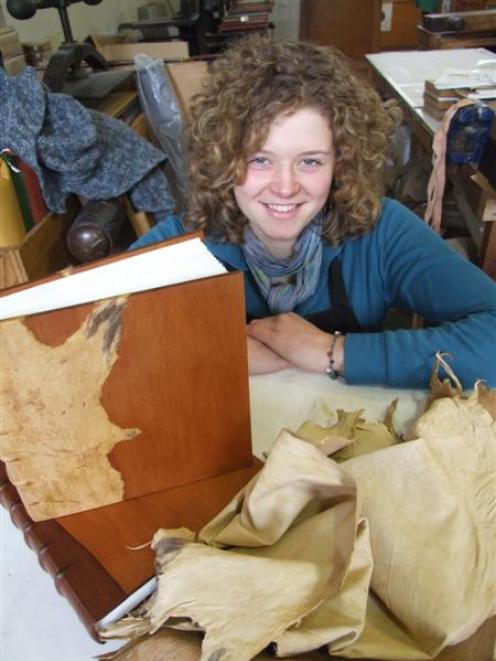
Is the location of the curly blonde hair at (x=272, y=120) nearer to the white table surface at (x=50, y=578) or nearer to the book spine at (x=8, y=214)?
the white table surface at (x=50, y=578)

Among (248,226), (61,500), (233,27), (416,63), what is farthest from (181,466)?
(233,27)

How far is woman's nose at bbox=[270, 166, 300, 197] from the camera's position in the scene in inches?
31.7

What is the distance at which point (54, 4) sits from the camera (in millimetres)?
2084

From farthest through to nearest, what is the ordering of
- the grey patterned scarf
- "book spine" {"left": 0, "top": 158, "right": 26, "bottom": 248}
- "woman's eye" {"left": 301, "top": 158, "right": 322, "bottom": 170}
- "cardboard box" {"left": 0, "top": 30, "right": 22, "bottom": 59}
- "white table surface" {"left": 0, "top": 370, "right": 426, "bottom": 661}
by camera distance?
"cardboard box" {"left": 0, "top": 30, "right": 22, "bottom": 59} < "book spine" {"left": 0, "top": 158, "right": 26, "bottom": 248} < the grey patterned scarf < "woman's eye" {"left": 301, "top": 158, "right": 322, "bottom": 170} < "white table surface" {"left": 0, "top": 370, "right": 426, "bottom": 661}

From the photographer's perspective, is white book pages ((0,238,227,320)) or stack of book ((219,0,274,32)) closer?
white book pages ((0,238,227,320))

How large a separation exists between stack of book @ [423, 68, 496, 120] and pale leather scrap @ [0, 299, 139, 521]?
1.69m

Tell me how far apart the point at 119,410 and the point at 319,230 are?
0.57m

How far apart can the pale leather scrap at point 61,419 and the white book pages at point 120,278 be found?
26 millimetres

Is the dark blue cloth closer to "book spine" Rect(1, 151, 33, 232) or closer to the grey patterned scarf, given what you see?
"book spine" Rect(1, 151, 33, 232)

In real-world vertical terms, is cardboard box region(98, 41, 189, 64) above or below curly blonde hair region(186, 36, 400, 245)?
below

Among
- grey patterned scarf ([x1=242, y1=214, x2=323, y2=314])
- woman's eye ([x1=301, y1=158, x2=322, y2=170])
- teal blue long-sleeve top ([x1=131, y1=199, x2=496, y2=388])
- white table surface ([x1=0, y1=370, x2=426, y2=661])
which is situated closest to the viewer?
white table surface ([x1=0, y1=370, x2=426, y2=661])

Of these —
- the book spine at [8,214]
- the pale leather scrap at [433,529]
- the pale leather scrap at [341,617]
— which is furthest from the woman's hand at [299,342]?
the book spine at [8,214]

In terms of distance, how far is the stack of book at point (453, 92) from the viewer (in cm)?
178

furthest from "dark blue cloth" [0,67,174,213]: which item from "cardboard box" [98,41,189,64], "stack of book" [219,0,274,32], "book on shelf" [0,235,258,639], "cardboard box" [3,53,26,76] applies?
"stack of book" [219,0,274,32]
